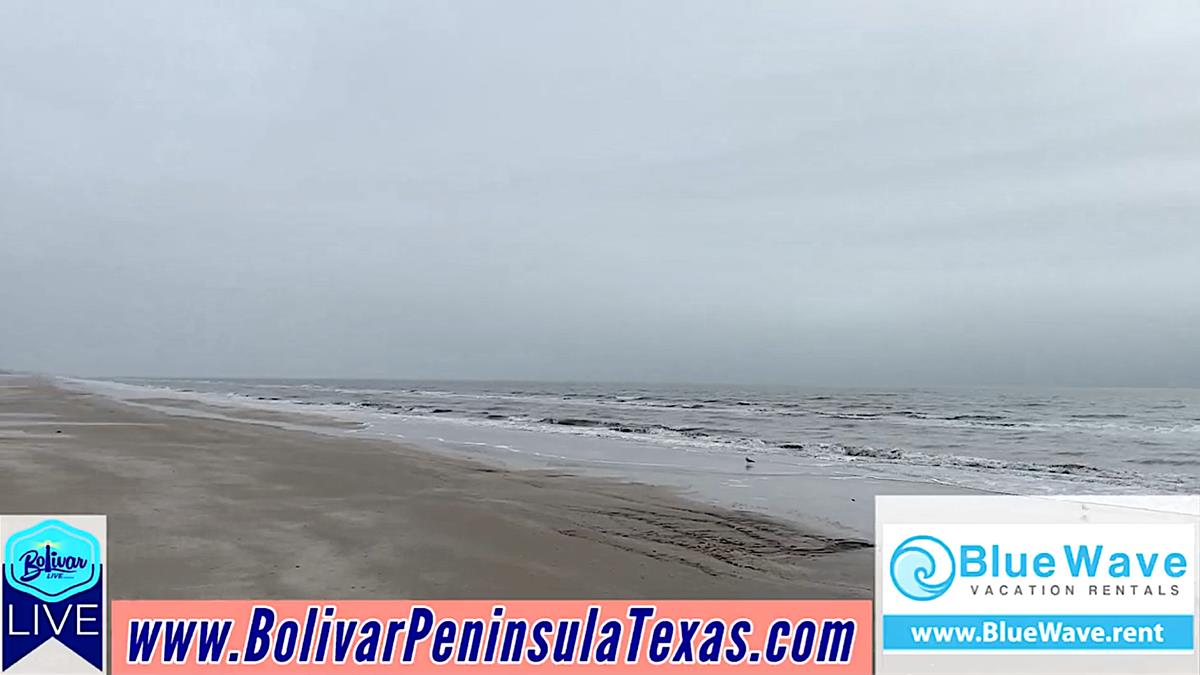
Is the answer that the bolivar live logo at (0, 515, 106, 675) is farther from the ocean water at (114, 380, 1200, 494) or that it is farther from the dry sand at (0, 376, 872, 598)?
the ocean water at (114, 380, 1200, 494)

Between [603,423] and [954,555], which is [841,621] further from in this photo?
[603,423]

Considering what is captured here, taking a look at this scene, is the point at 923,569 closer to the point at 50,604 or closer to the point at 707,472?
the point at 50,604

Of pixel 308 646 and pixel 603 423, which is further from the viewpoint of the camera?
pixel 603 423

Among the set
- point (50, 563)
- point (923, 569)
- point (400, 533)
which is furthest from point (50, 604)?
point (923, 569)

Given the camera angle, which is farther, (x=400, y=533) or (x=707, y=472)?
(x=707, y=472)

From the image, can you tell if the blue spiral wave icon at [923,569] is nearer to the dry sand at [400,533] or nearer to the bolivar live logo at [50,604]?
the dry sand at [400,533]

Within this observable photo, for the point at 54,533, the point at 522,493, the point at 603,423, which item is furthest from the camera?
the point at 603,423

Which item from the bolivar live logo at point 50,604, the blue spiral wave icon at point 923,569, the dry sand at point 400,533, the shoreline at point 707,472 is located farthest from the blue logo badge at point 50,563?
the shoreline at point 707,472

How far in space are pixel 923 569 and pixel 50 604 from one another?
5.61 metres

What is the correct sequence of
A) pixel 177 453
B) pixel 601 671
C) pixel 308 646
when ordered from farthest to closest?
pixel 177 453
pixel 308 646
pixel 601 671

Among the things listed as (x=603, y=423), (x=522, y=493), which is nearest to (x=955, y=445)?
(x=603, y=423)

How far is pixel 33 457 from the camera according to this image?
11188 mm

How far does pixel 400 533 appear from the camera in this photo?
272 inches

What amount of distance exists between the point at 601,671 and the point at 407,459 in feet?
31.7
